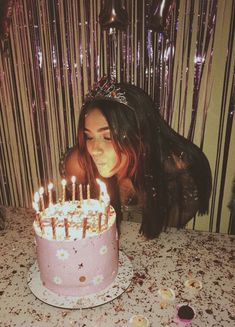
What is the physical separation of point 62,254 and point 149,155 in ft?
1.98

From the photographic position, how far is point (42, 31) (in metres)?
1.37

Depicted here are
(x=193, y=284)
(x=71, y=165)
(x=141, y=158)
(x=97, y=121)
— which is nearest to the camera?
(x=193, y=284)

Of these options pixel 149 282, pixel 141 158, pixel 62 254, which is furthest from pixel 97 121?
pixel 149 282

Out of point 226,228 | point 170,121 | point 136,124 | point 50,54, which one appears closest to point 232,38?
point 170,121

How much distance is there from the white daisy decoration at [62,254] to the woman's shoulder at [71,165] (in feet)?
2.04

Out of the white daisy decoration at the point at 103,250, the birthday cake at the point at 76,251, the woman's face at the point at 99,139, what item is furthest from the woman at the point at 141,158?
the white daisy decoration at the point at 103,250

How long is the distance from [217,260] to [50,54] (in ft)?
3.91

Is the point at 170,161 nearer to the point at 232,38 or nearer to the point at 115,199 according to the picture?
the point at 115,199

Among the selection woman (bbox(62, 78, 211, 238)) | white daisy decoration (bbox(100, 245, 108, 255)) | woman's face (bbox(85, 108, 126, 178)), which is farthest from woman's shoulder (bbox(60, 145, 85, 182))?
white daisy decoration (bbox(100, 245, 108, 255))

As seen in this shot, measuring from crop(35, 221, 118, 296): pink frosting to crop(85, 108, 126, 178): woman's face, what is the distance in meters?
0.33

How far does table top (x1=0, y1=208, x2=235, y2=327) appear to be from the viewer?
906mm

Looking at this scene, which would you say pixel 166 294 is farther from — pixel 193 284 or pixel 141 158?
pixel 141 158

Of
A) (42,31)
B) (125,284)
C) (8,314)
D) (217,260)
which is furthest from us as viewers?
(42,31)

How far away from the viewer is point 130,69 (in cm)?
133
